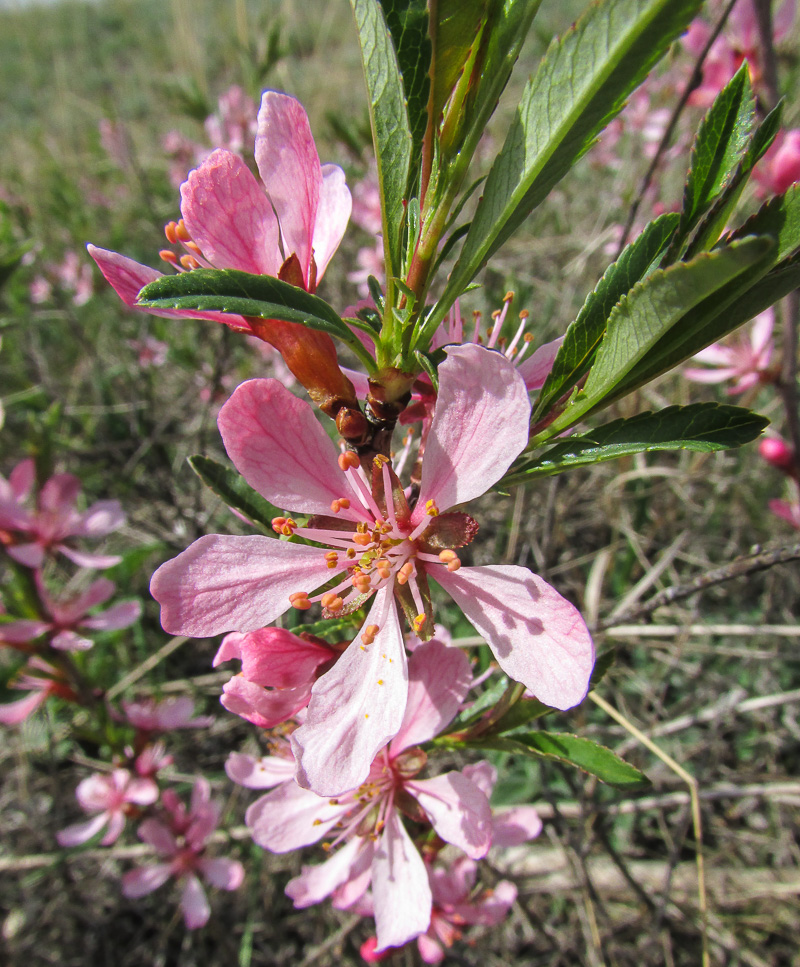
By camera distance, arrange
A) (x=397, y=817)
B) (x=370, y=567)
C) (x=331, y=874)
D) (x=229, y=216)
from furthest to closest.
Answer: (x=331, y=874) → (x=397, y=817) → (x=370, y=567) → (x=229, y=216)

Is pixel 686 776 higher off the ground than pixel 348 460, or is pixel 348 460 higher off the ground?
pixel 348 460

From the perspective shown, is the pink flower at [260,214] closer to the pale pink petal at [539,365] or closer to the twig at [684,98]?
the pale pink petal at [539,365]

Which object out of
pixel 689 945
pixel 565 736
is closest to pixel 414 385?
pixel 565 736

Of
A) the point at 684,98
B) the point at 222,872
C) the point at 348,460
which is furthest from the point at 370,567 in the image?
the point at 222,872

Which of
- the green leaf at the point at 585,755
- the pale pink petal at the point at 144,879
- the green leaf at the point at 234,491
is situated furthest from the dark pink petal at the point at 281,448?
the pale pink petal at the point at 144,879

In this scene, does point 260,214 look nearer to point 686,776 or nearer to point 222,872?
point 686,776
